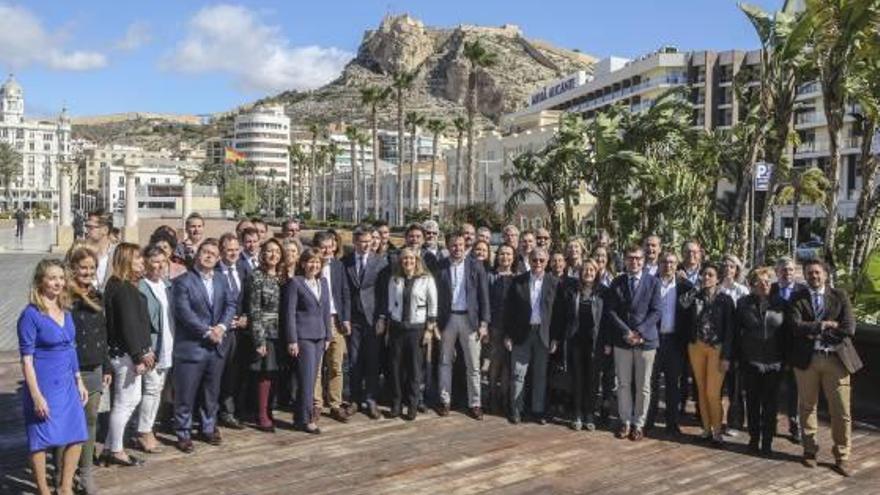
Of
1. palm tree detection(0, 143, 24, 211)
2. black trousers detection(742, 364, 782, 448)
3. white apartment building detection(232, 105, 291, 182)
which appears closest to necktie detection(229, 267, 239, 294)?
black trousers detection(742, 364, 782, 448)

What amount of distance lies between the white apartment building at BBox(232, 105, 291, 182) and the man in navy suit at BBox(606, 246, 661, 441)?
170 metres

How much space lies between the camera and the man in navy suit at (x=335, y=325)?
822 cm

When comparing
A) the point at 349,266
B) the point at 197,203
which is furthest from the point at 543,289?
the point at 197,203

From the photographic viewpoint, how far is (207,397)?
736cm

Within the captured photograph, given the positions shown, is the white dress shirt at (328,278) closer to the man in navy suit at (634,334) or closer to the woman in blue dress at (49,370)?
the man in navy suit at (634,334)

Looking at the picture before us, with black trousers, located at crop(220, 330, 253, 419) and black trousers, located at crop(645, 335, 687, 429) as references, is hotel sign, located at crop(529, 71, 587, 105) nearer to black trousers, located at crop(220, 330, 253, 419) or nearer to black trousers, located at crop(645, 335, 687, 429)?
black trousers, located at crop(645, 335, 687, 429)

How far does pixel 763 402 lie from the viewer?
24.1 ft

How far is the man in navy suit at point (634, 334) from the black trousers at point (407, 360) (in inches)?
77.3

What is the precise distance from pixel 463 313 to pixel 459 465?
6.58 ft

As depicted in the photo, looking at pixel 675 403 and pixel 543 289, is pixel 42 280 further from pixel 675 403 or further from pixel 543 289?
pixel 675 403

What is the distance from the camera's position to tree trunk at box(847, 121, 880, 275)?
10.4 meters

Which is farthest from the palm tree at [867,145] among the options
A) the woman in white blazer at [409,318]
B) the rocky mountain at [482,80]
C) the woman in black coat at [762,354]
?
the rocky mountain at [482,80]

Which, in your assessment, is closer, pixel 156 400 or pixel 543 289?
pixel 156 400

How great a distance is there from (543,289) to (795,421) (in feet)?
9.13
